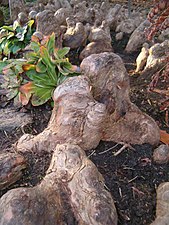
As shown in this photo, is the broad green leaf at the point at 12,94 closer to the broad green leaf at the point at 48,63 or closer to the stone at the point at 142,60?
the broad green leaf at the point at 48,63

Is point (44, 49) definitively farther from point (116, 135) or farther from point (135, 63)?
point (135, 63)

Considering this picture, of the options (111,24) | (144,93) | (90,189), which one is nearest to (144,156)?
(90,189)

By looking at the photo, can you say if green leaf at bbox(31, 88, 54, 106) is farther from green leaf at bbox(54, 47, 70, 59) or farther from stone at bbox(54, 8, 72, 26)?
stone at bbox(54, 8, 72, 26)

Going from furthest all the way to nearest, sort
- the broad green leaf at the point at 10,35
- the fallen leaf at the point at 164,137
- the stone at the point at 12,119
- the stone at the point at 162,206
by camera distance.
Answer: the broad green leaf at the point at 10,35 < the stone at the point at 12,119 < the fallen leaf at the point at 164,137 < the stone at the point at 162,206

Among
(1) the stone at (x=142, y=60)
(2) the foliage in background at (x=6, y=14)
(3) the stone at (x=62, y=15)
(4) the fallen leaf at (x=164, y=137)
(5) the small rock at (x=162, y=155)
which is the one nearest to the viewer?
(5) the small rock at (x=162, y=155)

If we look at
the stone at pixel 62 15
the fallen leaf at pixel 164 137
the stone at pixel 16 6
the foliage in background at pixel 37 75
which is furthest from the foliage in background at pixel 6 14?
the fallen leaf at pixel 164 137

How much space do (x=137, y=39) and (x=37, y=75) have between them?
5.69 ft

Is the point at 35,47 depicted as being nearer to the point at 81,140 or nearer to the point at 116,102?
the point at 116,102

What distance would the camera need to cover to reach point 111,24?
482 centimetres

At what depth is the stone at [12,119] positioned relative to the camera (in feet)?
8.45

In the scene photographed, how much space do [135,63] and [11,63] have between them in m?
1.53

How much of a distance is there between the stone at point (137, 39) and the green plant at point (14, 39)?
1.24 meters

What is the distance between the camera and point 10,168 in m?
1.85

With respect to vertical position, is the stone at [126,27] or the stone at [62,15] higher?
the stone at [62,15]
